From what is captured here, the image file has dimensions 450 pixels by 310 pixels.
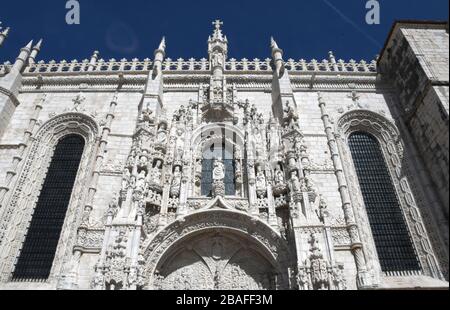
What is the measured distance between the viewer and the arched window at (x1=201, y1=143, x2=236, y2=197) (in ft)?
42.8

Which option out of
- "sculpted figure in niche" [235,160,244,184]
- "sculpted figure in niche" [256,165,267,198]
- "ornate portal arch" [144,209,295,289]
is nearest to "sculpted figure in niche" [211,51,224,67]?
"sculpted figure in niche" [235,160,244,184]

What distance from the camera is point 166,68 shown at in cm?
1708

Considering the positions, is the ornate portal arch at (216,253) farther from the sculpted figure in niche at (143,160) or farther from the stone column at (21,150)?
the stone column at (21,150)

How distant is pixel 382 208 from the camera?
1299cm

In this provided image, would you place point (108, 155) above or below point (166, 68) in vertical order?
below

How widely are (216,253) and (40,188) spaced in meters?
7.69

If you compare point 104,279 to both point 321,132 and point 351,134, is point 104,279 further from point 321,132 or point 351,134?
point 351,134

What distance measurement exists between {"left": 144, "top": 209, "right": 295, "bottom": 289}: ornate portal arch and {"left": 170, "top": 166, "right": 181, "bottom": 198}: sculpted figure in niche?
1173 mm

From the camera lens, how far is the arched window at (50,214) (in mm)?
11602

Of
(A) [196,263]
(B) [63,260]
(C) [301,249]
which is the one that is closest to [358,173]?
(C) [301,249]

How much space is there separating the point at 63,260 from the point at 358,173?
11770 millimetres

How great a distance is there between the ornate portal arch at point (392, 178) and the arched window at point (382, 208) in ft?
0.70

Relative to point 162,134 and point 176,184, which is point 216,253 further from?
point 162,134
